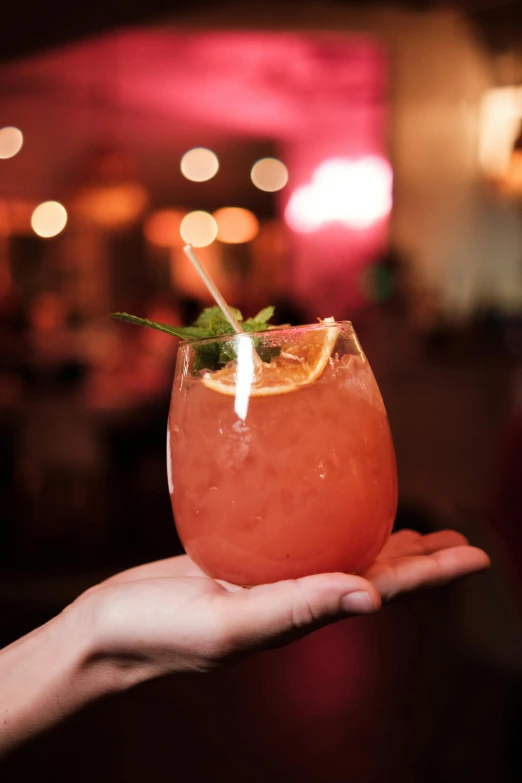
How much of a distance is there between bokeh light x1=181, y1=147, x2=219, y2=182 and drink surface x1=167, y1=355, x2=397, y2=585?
9.67 m

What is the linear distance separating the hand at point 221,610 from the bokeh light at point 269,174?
365 inches

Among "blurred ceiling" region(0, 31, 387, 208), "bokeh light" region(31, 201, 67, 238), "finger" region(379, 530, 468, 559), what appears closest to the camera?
"finger" region(379, 530, 468, 559)

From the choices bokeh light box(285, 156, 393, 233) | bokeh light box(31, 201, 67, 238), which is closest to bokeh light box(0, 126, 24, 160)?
bokeh light box(31, 201, 67, 238)

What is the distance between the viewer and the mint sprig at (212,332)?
1.20 meters

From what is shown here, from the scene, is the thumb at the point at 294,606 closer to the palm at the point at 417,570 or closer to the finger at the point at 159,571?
the palm at the point at 417,570

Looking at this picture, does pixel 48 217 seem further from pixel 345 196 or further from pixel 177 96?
pixel 345 196

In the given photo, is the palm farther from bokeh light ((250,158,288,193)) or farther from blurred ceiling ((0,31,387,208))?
bokeh light ((250,158,288,193))

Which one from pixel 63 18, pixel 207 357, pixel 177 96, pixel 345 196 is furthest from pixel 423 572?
pixel 177 96

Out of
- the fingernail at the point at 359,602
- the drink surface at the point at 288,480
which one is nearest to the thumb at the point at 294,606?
the fingernail at the point at 359,602

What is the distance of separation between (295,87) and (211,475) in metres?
8.52

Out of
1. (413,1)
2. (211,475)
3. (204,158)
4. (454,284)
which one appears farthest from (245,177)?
(211,475)

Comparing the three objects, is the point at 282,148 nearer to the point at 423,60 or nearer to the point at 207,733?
the point at 423,60

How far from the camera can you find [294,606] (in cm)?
102

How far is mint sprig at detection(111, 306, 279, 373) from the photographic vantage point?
1204 mm
